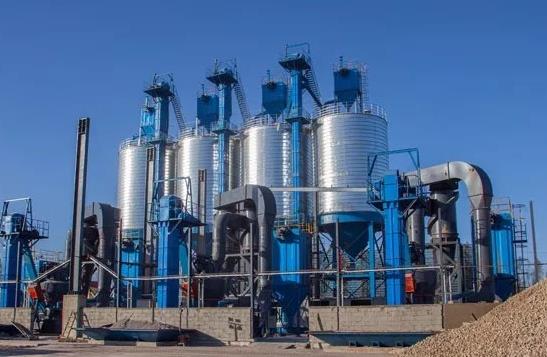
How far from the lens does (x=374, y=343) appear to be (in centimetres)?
2614

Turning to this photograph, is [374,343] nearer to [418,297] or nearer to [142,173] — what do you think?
[418,297]

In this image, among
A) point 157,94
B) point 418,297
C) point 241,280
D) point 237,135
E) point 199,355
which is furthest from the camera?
point 157,94

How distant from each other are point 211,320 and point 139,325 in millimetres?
3283

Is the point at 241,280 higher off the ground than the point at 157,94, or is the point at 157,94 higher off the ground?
the point at 157,94

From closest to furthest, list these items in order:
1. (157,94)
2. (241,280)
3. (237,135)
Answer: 1. (241,280)
2. (237,135)
3. (157,94)

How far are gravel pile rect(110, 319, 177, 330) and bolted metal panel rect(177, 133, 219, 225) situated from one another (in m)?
20.9

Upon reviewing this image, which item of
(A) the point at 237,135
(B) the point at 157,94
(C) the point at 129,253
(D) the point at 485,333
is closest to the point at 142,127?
(B) the point at 157,94

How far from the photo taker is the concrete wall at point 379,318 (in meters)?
25.8

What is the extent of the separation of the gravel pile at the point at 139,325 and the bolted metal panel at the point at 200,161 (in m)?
20.9

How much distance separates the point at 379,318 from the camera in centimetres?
2689

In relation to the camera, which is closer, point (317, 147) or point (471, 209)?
point (471, 209)

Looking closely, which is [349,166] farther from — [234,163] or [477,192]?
[477,192]

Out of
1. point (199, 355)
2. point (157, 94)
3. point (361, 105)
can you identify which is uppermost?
point (157, 94)

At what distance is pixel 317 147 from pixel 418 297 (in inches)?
648
